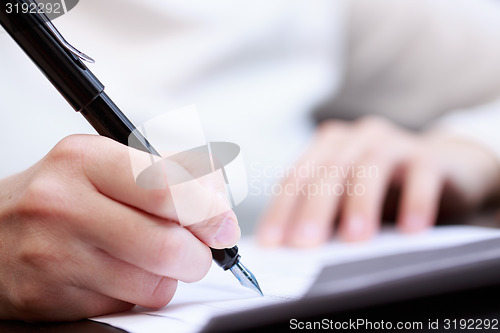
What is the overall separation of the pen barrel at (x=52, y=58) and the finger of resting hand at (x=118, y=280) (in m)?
0.07

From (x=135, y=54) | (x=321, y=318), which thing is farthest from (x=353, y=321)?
(x=135, y=54)

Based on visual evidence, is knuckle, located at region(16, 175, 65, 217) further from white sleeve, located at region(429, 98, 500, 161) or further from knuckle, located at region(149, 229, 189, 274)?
white sleeve, located at region(429, 98, 500, 161)

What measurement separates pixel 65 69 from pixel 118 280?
93mm

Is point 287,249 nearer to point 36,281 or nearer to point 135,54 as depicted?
point 36,281

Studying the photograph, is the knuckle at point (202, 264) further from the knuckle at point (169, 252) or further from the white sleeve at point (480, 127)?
the white sleeve at point (480, 127)

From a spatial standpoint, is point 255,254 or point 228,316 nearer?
point 228,316

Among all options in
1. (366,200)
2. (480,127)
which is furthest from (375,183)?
(480,127)

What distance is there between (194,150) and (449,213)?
1.08 feet

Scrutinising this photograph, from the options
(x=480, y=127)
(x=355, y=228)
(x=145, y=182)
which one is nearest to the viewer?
(x=145, y=182)

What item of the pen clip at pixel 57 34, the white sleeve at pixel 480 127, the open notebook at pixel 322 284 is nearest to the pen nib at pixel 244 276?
the open notebook at pixel 322 284

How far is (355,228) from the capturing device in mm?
359

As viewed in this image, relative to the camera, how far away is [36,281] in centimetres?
19

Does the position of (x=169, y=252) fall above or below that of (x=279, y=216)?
below

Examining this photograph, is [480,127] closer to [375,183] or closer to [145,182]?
[375,183]
